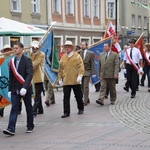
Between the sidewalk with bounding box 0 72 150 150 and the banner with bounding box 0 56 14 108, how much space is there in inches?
22.2

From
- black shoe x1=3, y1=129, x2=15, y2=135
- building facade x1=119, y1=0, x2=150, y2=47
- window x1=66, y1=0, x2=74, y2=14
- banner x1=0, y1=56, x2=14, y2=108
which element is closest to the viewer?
black shoe x1=3, y1=129, x2=15, y2=135

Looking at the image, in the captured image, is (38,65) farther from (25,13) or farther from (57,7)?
(57,7)

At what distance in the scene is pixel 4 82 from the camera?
10375mm

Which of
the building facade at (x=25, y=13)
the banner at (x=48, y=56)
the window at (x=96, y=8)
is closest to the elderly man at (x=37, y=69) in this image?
the banner at (x=48, y=56)

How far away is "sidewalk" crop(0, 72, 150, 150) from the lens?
804 centimetres

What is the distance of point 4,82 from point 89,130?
2265 millimetres

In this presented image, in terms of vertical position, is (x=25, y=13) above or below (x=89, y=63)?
above

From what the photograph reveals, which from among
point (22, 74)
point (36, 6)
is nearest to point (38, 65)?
point (22, 74)

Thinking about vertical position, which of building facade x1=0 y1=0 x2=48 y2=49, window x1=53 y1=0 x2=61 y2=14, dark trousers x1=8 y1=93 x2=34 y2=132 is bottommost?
dark trousers x1=8 y1=93 x2=34 y2=132

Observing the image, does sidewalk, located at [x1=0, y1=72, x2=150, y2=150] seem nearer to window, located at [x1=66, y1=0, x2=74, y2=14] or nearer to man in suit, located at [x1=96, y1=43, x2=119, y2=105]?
man in suit, located at [x1=96, y1=43, x2=119, y2=105]

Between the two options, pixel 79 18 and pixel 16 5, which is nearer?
pixel 16 5

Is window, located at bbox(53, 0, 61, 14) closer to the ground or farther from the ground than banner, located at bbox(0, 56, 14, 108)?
farther from the ground

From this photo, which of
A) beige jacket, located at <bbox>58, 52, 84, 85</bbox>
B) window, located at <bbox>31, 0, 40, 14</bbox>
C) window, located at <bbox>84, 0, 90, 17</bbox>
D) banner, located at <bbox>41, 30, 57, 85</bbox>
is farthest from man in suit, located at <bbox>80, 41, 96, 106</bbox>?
window, located at <bbox>84, 0, 90, 17</bbox>

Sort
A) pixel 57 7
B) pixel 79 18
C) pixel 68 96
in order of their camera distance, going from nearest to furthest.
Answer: pixel 68 96 < pixel 57 7 < pixel 79 18
